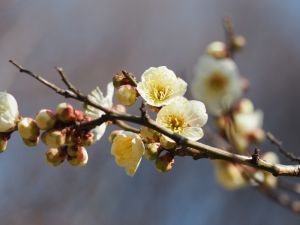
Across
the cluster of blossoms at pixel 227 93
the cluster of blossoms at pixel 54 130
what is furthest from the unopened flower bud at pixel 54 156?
the cluster of blossoms at pixel 227 93

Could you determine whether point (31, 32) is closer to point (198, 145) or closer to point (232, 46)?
point (232, 46)

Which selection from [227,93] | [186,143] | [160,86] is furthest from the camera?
[227,93]

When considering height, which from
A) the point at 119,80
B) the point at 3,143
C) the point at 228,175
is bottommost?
the point at 3,143

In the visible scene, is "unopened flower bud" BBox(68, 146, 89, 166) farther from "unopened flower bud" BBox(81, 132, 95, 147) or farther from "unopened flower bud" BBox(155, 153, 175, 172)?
"unopened flower bud" BBox(155, 153, 175, 172)

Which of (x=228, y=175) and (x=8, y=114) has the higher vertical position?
(x=228, y=175)

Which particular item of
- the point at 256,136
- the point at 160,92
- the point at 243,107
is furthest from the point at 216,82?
the point at 160,92

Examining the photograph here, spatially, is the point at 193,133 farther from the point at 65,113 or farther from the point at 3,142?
the point at 3,142

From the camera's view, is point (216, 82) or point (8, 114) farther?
point (216, 82)
